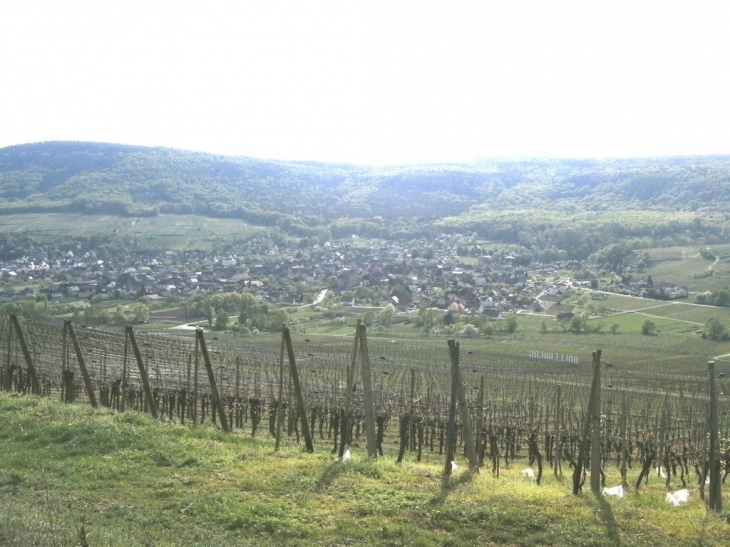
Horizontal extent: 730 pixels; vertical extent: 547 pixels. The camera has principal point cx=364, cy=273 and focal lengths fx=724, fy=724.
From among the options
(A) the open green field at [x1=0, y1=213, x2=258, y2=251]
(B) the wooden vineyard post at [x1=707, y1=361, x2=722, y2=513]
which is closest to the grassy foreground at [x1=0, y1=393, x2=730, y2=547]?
(B) the wooden vineyard post at [x1=707, y1=361, x2=722, y2=513]

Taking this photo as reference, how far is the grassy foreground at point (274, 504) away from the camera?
8.06m

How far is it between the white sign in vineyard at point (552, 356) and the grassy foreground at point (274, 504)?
1845 inches

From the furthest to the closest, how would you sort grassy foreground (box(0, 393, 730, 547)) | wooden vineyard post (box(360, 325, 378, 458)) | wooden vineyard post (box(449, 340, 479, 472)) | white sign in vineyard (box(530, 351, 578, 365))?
white sign in vineyard (box(530, 351, 578, 365))
wooden vineyard post (box(360, 325, 378, 458))
wooden vineyard post (box(449, 340, 479, 472))
grassy foreground (box(0, 393, 730, 547))

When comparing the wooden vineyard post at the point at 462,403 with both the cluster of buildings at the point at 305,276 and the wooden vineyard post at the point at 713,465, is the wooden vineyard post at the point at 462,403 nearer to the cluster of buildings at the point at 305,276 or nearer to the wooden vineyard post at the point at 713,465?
the wooden vineyard post at the point at 713,465

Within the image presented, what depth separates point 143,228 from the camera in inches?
5659

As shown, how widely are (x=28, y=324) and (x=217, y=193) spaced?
517 feet

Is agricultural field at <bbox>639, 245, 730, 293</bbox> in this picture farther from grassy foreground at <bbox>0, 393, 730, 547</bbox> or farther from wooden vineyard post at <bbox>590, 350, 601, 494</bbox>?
grassy foreground at <bbox>0, 393, 730, 547</bbox>

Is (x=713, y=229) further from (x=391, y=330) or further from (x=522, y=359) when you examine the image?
(x=522, y=359)

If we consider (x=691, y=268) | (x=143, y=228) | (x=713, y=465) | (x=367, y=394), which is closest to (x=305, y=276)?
(x=143, y=228)

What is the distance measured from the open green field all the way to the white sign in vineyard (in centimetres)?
8522

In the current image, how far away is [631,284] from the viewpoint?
339 ft

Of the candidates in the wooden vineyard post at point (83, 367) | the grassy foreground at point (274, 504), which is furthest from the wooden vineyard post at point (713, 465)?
the wooden vineyard post at point (83, 367)

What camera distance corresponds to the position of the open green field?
132125 mm

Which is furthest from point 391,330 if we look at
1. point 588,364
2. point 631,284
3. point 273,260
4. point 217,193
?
point 217,193
